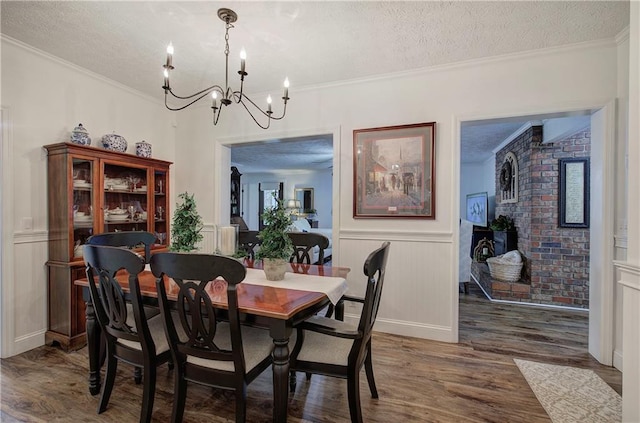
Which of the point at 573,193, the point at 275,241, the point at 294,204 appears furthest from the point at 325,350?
the point at 294,204

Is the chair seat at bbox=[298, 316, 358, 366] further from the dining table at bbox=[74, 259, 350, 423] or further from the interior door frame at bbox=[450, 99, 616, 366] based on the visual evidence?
the interior door frame at bbox=[450, 99, 616, 366]

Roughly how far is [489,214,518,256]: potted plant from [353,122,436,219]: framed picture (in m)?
2.57

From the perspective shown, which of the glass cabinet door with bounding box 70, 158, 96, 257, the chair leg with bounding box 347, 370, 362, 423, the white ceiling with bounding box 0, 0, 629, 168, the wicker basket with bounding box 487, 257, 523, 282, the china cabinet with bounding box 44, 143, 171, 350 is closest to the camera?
the chair leg with bounding box 347, 370, 362, 423

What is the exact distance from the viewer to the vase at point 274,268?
1878mm

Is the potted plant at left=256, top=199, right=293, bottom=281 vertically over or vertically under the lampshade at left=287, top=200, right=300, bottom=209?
under

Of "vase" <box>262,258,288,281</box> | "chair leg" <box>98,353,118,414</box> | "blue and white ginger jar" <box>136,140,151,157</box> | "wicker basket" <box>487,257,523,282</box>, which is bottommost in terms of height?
"chair leg" <box>98,353,118,414</box>

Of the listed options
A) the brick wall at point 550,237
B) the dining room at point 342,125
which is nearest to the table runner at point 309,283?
the dining room at point 342,125

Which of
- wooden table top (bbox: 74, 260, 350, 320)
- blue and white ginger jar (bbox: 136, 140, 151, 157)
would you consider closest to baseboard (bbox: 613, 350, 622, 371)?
wooden table top (bbox: 74, 260, 350, 320)

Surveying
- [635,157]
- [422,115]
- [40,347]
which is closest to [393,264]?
[422,115]

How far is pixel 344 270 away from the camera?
89.3 inches

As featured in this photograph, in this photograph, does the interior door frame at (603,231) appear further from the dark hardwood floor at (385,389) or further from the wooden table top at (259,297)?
the wooden table top at (259,297)

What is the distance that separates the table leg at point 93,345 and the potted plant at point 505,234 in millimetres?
5063

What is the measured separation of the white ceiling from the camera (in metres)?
2.00

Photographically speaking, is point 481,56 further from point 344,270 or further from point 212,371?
point 212,371
